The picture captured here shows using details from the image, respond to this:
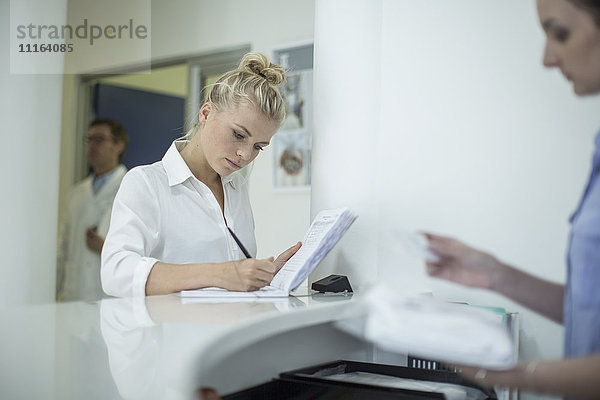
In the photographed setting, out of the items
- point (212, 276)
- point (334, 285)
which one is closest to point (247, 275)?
point (212, 276)

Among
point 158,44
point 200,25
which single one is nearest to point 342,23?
point 200,25

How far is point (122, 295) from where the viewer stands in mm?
1367

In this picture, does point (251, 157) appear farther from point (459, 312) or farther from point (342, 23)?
point (459, 312)

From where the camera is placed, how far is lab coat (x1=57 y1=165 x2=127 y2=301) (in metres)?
3.13

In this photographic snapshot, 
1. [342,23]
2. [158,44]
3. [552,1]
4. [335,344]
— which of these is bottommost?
[335,344]

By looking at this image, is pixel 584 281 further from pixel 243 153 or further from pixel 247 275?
pixel 243 153

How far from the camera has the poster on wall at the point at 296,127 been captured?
2.68 m

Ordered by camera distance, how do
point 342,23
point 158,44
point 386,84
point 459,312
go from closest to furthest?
point 459,312, point 386,84, point 342,23, point 158,44

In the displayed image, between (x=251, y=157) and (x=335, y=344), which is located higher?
(x=251, y=157)

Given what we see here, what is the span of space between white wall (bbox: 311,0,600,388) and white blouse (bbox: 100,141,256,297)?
0.25 metres

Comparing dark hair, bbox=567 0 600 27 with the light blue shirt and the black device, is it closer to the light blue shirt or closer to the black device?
the light blue shirt

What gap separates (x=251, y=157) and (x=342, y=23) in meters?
0.40

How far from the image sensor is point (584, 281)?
0.71 m

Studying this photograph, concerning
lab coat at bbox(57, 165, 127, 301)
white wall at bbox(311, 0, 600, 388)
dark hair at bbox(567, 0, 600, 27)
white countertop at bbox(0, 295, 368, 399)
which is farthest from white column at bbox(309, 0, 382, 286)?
lab coat at bbox(57, 165, 127, 301)
